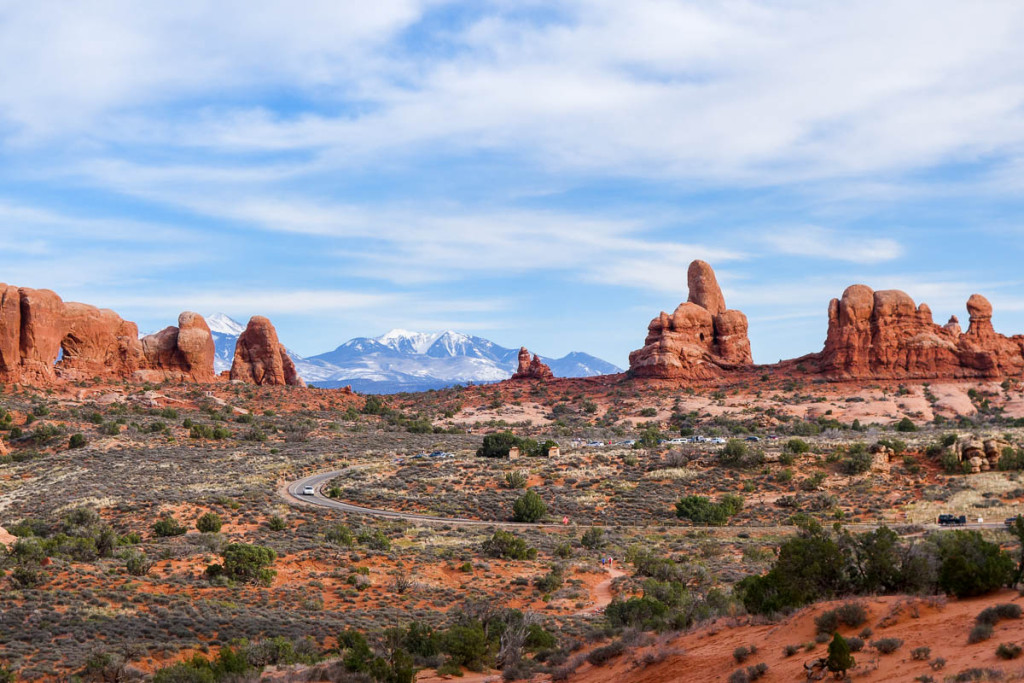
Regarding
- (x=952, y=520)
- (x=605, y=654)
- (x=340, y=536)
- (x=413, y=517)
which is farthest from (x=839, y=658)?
(x=413, y=517)

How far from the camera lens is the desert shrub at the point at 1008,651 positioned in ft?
45.5

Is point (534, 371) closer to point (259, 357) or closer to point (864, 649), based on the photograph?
point (259, 357)

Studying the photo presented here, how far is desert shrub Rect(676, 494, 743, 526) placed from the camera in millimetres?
48469

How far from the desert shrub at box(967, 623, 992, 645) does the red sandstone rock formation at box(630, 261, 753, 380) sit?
89426 millimetres

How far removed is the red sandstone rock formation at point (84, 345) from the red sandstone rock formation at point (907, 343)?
74213 millimetres

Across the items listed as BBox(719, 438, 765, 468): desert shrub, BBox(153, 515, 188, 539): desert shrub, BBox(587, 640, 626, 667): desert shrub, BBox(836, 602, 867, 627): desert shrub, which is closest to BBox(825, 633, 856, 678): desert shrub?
BBox(836, 602, 867, 627): desert shrub

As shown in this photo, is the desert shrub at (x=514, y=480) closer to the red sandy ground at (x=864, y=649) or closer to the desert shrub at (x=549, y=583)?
the desert shrub at (x=549, y=583)

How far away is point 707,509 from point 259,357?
75993 mm

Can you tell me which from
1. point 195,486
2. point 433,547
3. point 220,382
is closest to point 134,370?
point 220,382

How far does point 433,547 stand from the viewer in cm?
4106

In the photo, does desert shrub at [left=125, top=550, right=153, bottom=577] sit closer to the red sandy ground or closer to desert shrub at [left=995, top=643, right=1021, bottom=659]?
the red sandy ground

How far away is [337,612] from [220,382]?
78740 mm

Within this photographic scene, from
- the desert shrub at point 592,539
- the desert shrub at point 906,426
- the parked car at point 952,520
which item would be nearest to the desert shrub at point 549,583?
the desert shrub at point 592,539

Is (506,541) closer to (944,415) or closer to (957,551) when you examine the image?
(957,551)
